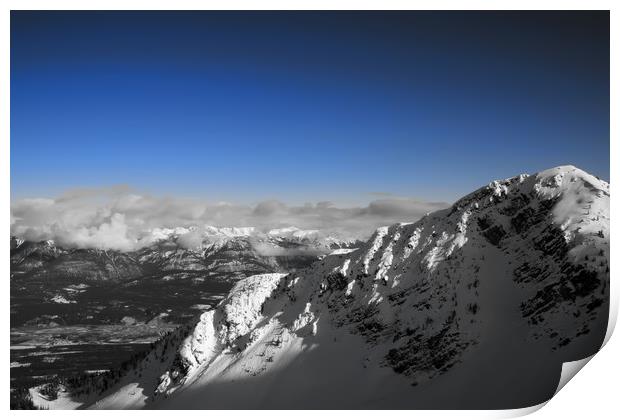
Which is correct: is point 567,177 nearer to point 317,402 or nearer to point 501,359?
point 501,359

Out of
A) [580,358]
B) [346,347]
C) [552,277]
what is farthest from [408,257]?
[580,358]

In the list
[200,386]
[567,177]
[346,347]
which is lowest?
[200,386]

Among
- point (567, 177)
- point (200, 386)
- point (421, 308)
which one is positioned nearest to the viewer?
point (567, 177)

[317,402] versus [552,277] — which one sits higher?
[552,277]

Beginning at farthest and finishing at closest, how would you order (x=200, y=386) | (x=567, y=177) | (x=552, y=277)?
(x=200, y=386), (x=567, y=177), (x=552, y=277)
